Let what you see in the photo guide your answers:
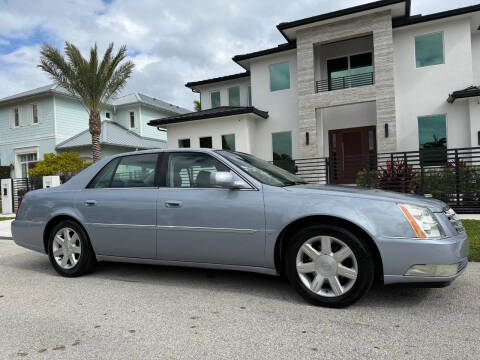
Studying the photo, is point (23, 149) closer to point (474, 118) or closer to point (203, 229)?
point (474, 118)

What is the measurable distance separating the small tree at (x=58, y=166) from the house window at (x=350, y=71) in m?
13.8

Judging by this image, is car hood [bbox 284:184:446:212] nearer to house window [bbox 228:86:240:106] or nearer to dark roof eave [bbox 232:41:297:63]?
dark roof eave [bbox 232:41:297:63]

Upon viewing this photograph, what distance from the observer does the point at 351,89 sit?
14.4m

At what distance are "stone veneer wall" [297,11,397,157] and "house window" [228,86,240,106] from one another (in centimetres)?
474

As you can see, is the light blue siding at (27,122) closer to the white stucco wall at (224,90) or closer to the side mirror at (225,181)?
the white stucco wall at (224,90)

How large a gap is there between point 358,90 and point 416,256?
1219 centimetres

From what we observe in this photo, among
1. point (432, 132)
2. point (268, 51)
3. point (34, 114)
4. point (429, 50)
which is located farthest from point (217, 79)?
point (34, 114)

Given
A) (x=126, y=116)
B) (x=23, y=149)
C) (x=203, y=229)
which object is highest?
(x=126, y=116)

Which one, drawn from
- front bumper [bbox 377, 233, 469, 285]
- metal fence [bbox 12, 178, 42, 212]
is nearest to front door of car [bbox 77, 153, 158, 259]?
front bumper [bbox 377, 233, 469, 285]

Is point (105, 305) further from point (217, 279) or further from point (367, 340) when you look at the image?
point (367, 340)

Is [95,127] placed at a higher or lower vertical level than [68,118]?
lower

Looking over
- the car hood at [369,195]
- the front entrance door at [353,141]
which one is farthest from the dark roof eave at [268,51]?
the car hood at [369,195]

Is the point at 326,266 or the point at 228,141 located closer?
the point at 326,266

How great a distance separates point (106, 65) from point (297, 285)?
1551cm
